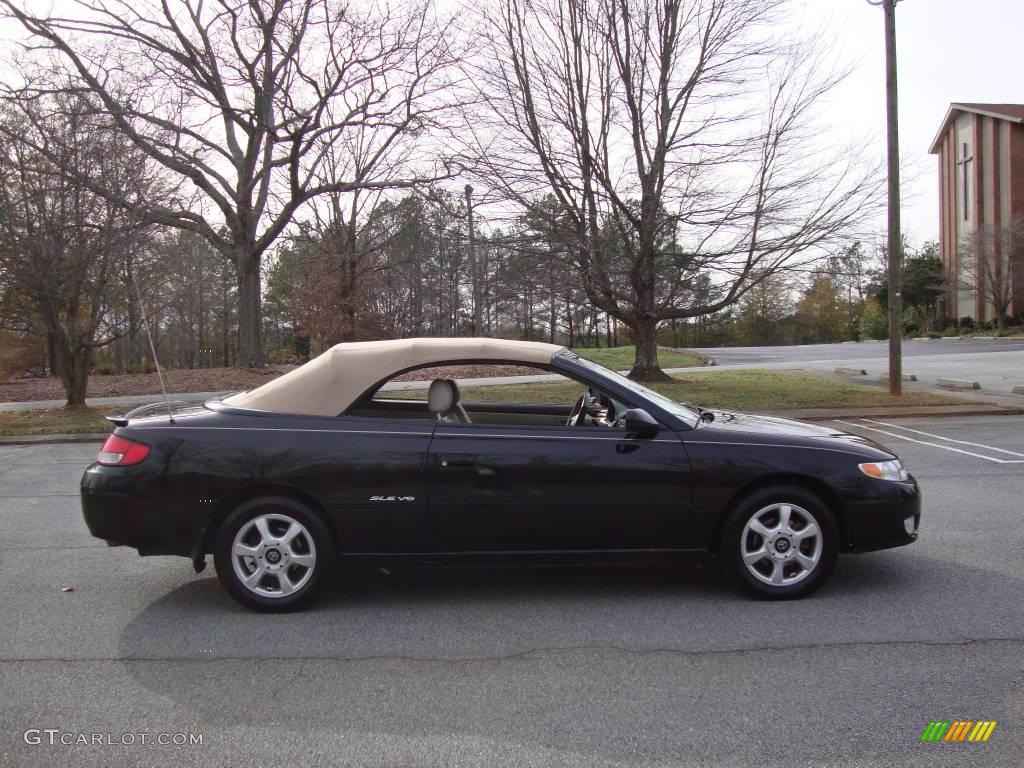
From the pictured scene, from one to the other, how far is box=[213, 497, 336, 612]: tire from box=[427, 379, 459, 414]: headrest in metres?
0.92

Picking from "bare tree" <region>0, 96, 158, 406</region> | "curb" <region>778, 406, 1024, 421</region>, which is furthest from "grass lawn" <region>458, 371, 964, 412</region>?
"bare tree" <region>0, 96, 158, 406</region>

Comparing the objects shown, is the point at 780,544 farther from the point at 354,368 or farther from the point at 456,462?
the point at 354,368

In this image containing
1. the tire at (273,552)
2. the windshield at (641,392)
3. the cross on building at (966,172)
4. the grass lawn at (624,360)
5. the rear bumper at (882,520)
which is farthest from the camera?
the cross on building at (966,172)

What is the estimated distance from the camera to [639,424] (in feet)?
13.8

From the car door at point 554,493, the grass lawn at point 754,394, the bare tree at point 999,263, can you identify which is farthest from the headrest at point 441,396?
the bare tree at point 999,263

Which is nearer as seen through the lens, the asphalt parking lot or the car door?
the asphalt parking lot

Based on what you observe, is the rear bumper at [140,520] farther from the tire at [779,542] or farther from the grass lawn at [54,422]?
the grass lawn at [54,422]

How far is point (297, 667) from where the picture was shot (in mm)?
3541

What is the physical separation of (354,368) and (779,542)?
2.61m

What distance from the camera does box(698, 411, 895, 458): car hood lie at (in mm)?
4379

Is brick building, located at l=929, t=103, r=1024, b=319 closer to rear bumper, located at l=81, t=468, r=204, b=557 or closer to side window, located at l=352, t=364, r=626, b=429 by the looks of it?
side window, located at l=352, t=364, r=626, b=429

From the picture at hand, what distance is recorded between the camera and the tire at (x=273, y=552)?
4160 mm

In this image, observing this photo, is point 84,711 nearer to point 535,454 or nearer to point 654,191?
point 535,454

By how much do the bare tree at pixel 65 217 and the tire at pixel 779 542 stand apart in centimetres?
1415
